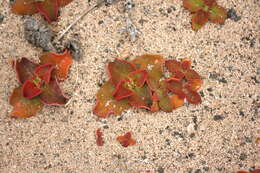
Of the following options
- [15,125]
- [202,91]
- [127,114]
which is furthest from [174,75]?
[15,125]

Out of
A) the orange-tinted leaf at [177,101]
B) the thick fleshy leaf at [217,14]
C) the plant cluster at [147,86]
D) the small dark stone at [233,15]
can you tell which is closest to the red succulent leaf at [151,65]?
the plant cluster at [147,86]

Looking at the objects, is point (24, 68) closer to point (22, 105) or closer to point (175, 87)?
point (22, 105)

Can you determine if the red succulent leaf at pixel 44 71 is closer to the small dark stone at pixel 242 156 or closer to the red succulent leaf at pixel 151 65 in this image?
the red succulent leaf at pixel 151 65

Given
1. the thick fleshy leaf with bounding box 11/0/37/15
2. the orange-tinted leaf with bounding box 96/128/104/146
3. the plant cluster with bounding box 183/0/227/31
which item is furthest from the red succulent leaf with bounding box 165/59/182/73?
the thick fleshy leaf with bounding box 11/0/37/15

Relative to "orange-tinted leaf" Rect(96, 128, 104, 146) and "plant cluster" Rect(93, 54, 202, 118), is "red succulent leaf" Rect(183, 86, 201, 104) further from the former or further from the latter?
"orange-tinted leaf" Rect(96, 128, 104, 146)

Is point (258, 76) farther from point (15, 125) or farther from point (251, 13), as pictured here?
point (15, 125)
